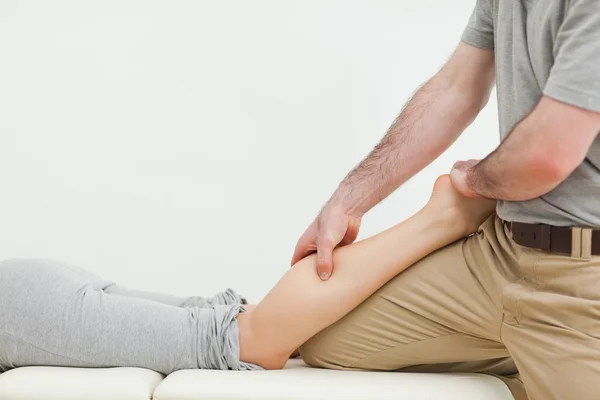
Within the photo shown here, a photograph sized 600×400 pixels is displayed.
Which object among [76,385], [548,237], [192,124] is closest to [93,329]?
[76,385]

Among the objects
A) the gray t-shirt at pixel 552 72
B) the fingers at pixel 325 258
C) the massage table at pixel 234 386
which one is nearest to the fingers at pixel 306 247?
the fingers at pixel 325 258

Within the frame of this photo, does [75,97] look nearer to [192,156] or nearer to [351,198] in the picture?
[192,156]

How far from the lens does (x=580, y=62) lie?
118 cm

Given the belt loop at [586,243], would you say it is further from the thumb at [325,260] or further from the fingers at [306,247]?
the fingers at [306,247]

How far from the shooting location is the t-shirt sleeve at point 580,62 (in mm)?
1176

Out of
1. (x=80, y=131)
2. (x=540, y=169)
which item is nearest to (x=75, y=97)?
(x=80, y=131)

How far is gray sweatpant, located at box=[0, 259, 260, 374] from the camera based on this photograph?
1.48 meters

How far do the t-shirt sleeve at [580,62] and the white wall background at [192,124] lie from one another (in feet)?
5.76

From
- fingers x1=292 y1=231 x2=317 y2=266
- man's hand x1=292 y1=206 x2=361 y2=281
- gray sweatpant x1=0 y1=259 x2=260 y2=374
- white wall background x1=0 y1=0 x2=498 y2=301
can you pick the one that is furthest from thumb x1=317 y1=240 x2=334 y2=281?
white wall background x1=0 y1=0 x2=498 y2=301

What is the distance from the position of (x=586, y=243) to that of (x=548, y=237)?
0.07 meters

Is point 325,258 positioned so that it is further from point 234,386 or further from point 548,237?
point 548,237

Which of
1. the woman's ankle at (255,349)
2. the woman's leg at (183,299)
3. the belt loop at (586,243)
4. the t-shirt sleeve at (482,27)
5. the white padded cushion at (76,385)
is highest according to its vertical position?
the t-shirt sleeve at (482,27)

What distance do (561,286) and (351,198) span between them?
56 cm

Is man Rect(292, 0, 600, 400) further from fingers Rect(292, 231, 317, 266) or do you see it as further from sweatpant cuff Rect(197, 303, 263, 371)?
sweatpant cuff Rect(197, 303, 263, 371)
